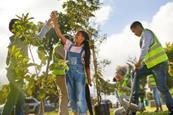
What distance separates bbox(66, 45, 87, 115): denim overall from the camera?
697cm

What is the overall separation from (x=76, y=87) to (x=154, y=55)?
207cm

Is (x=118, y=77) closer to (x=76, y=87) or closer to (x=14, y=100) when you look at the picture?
(x=76, y=87)

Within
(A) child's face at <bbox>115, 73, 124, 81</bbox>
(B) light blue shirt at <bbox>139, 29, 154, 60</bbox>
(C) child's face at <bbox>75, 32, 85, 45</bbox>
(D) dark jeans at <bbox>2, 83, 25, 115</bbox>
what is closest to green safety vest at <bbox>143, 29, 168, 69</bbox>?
(B) light blue shirt at <bbox>139, 29, 154, 60</bbox>

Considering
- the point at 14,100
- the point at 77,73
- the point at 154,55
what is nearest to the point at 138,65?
the point at 154,55

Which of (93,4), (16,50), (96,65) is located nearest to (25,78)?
(16,50)

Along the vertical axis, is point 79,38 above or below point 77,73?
above

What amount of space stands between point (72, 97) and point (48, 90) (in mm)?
2206

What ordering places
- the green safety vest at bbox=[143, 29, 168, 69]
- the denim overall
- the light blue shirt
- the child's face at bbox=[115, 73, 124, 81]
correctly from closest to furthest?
the denim overall < the light blue shirt < the green safety vest at bbox=[143, 29, 168, 69] < the child's face at bbox=[115, 73, 124, 81]

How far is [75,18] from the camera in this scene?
1748 centimetres

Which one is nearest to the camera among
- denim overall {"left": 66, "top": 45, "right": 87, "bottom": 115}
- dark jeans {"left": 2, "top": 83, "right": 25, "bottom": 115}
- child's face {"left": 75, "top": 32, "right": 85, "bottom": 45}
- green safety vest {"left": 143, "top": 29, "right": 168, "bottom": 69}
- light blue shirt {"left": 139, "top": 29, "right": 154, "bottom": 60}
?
dark jeans {"left": 2, "top": 83, "right": 25, "bottom": 115}

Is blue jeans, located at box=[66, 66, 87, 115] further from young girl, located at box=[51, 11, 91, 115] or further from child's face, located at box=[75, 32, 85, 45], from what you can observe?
child's face, located at box=[75, 32, 85, 45]

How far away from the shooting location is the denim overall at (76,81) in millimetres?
6969

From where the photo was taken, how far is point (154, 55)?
843 centimetres

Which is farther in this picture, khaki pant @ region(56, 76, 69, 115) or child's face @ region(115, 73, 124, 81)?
child's face @ region(115, 73, 124, 81)
